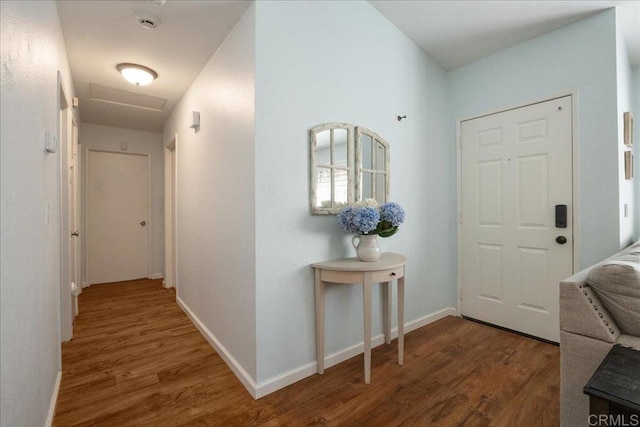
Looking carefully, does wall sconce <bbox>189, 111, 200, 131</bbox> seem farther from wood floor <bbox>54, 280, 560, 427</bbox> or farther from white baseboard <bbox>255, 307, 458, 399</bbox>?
white baseboard <bbox>255, 307, 458, 399</bbox>

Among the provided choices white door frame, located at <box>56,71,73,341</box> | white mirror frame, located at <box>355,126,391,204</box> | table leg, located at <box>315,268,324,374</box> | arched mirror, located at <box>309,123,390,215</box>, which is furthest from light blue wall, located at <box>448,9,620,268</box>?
white door frame, located at <box>56,71,73,341</box>

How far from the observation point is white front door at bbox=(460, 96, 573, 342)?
2439 millimetres

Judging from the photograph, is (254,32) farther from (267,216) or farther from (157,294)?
(157,294)

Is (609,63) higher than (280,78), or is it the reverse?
(609,63)

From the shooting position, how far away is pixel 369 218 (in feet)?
6.10

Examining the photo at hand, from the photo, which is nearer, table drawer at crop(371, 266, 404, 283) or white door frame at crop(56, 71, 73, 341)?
table drawer at crop(371, 266, 404, 283)

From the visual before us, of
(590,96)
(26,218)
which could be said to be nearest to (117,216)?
(26,218)

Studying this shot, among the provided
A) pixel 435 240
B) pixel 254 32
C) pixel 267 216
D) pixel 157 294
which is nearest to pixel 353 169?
pixel 267 216

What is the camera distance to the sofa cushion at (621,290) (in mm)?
1089

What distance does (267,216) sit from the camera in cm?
181

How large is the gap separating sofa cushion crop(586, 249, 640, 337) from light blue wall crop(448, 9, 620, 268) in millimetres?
1352

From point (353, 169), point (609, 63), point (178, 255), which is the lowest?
point (178, 255)

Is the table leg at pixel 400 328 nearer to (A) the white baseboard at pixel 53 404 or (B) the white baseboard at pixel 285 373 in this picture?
(B) the white baseboard at pixel 285 373

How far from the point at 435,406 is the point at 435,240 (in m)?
1.62
